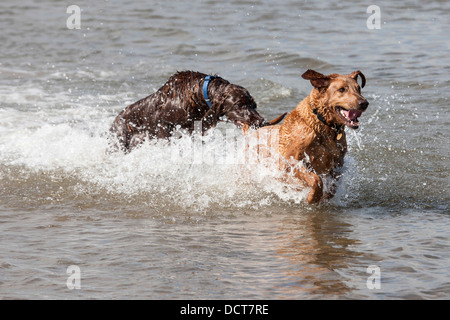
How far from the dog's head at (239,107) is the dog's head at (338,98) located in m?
1.21

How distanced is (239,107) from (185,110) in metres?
0.72

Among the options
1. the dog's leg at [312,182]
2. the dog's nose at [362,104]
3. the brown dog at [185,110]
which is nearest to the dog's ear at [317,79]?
the dog's nose at [362,104]

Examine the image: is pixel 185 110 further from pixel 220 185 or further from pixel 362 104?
pixel 362 104

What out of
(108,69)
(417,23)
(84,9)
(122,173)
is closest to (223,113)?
(122,173)

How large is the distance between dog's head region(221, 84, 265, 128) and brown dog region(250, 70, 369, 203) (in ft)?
1.89

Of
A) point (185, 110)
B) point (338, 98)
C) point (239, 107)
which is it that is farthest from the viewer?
point (185, 110)

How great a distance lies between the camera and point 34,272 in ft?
16.6

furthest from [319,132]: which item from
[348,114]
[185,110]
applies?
[185,110]

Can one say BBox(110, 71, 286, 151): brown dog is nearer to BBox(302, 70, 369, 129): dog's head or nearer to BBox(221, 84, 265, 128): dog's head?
BBox(221, 84, 265, 128): dog's head

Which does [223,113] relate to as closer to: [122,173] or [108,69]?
[122,173]

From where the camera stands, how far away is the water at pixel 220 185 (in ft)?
16.5

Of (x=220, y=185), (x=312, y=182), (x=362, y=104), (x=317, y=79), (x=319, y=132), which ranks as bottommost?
(x=220, y=185)

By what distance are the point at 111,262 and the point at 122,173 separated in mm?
2804

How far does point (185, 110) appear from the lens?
7.84 metres
